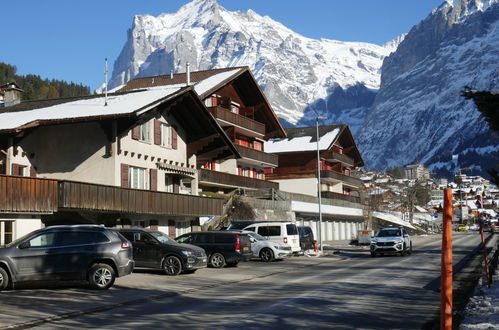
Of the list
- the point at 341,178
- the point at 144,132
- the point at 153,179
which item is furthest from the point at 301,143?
the point at 144,132

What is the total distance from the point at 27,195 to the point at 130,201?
6.88 metres

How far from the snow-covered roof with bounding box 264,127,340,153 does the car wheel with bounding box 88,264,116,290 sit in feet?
195

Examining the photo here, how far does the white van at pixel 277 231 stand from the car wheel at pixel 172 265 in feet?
40.1

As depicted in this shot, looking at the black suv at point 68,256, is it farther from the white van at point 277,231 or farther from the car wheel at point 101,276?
the white van at point 277,231

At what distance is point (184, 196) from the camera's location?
38.1 m

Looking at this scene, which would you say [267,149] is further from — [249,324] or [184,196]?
[249,324]

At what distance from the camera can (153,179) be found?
38.2 m

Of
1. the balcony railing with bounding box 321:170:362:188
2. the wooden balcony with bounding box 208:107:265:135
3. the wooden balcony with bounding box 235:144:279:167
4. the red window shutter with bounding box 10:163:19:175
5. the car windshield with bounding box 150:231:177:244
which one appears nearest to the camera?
the car windshield with bounding box 150:231:177:244

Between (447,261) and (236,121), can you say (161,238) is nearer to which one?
(447,261)

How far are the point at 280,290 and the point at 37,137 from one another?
807 inches

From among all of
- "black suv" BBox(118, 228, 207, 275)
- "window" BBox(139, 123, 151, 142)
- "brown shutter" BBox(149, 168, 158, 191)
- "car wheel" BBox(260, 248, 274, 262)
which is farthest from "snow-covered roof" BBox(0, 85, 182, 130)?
"black suv" BBox(118, 228, 207, 275)

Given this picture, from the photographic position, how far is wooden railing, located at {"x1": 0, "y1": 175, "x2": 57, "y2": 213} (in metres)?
24.9

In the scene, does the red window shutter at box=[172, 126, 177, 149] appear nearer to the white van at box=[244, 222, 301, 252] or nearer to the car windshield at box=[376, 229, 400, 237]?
the white van at box=[244, 222, 301, 252]

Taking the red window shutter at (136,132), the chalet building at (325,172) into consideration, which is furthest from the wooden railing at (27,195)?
the chalet building at (325,172)
